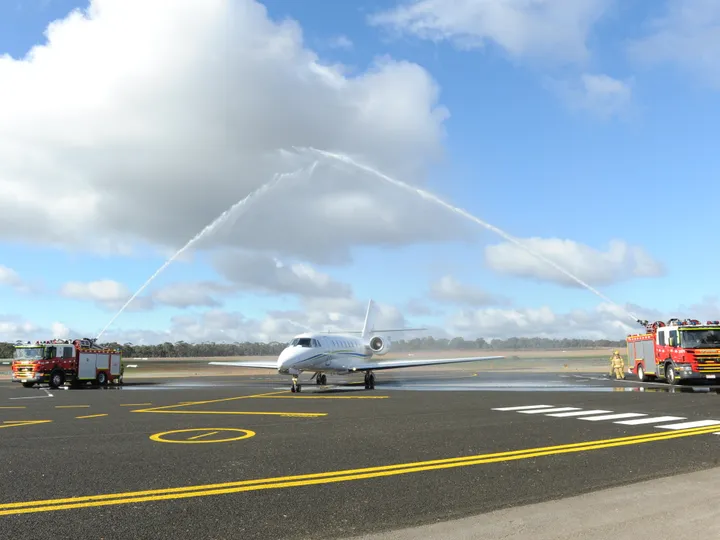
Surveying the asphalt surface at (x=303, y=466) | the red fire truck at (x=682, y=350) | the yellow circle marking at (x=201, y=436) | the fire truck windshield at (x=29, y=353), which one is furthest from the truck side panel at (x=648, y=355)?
the fire truck windshield at (x=29, y=353)

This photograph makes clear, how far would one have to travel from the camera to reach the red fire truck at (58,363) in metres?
39.7

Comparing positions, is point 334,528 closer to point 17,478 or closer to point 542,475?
point 542,475

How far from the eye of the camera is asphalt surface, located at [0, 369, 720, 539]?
24.9ft

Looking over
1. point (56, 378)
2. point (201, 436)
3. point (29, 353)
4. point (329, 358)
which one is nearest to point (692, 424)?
point (201, 436)

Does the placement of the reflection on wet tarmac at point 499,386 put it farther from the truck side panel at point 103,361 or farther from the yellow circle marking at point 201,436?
the yellow circle marking at point 201,436

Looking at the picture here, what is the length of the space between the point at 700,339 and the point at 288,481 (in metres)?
30.2

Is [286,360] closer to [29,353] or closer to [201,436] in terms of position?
[201,436]

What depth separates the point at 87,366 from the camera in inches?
1649

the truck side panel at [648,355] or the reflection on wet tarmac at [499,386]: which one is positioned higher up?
the truck side panel at [648,355]

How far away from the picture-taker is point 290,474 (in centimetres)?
1018

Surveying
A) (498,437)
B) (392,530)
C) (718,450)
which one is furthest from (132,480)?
(718,450)

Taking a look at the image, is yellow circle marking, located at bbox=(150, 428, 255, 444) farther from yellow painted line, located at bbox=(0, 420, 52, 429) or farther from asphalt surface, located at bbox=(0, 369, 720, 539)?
yellow painted line, located at bbox=(0, 420, 52, 429)

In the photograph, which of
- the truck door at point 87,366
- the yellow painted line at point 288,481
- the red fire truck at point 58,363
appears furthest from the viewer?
the truck door at point 87,366

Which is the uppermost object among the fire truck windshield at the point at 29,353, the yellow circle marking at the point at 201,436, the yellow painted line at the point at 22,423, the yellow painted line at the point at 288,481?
the fire truck windshield at the point at 29,353
